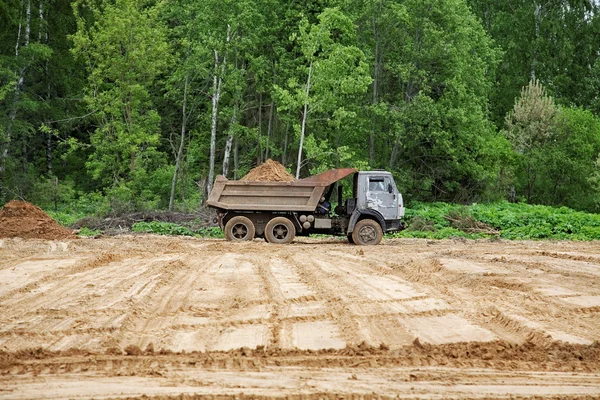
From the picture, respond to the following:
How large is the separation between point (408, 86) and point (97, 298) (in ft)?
100

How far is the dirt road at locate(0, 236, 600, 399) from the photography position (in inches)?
280

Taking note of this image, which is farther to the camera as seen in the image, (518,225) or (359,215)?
Answer: (518,225)

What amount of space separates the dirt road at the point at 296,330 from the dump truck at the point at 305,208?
7.06 metres

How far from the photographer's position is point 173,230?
2892 centimetres

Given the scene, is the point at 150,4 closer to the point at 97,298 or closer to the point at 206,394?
the point at 97,298

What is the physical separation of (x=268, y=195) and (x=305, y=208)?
1.10 m

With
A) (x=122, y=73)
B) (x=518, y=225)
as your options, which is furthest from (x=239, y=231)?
(x=122, y=73)

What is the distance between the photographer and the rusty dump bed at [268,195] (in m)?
23.9

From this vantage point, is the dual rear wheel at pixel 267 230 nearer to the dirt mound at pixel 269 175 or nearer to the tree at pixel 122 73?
the dirt mound at pixel 269 175

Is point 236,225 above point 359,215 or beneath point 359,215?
beneath

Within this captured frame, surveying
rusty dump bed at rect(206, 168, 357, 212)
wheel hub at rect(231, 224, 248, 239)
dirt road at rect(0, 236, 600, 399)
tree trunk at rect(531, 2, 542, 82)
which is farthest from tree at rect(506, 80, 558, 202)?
dirt road at rect(0, 236, 600, 399)

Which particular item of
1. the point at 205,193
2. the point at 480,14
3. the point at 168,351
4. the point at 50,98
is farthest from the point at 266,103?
the point at 168,351

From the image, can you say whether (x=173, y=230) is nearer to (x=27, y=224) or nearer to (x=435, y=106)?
(x=27, y=224)

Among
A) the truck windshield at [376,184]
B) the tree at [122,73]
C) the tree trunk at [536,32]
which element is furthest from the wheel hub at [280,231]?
the tree trunk at [536,32]
